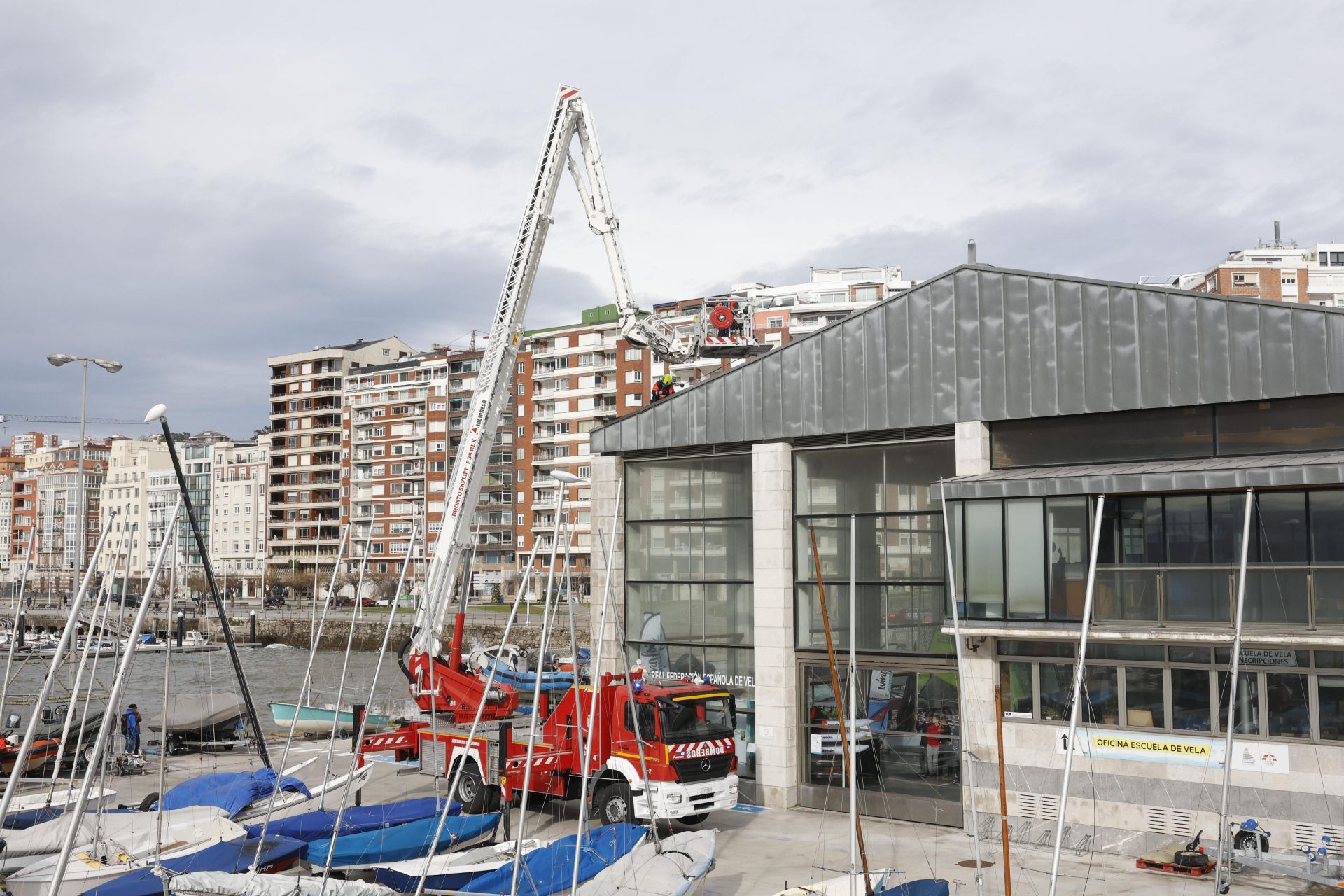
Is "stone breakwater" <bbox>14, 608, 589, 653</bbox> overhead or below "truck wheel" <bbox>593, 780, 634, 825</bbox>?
below

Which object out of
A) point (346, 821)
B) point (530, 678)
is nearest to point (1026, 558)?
point (346, 821)

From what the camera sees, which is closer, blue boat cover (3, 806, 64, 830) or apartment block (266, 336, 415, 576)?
blue boat cover (3, 806, 64, 830)

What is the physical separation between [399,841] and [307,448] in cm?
13432

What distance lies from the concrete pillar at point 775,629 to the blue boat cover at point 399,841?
660cm

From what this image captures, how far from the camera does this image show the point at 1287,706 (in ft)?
69.4

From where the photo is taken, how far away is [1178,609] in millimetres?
21688

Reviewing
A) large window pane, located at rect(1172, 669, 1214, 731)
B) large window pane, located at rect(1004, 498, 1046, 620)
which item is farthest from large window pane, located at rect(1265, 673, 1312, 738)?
large window pane, located at rect(1004, 498, 1046, 620)

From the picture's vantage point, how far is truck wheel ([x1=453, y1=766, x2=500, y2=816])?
2594cm

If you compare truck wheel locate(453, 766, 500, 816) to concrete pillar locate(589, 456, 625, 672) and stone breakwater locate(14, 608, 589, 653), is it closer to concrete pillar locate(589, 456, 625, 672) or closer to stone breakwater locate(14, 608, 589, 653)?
concrete pillar locate(589, 456, 625, 672)

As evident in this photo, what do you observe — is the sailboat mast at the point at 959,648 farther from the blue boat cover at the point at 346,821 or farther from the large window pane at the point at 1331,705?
the blue boat cover at the point at 346,821

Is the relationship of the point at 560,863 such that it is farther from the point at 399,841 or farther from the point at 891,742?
the point at 891,742

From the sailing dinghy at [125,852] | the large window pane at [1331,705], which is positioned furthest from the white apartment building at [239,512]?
the large window pane at [1331,705]

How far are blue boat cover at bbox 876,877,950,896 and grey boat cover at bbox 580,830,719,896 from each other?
9.53 ft

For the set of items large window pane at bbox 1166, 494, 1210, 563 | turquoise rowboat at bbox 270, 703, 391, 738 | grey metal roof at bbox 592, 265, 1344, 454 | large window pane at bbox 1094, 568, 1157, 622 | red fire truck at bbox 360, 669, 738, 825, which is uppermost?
grey metal roof at bbox 592, 265, 1344, 454
